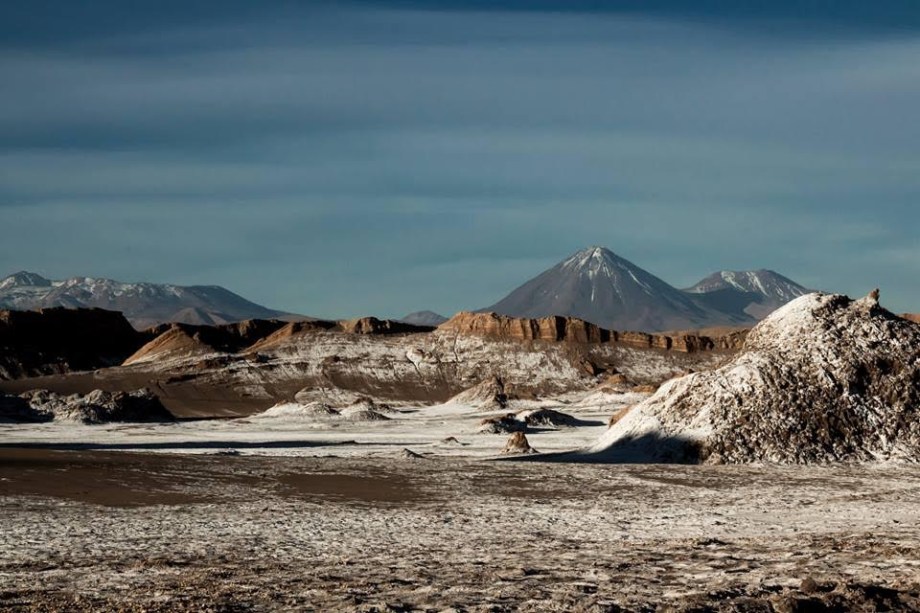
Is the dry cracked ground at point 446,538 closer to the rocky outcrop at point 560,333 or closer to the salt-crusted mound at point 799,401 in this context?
the salt-crusted mound at point 799,401

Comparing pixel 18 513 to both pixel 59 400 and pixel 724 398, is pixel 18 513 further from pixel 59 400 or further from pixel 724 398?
pixel 59 400

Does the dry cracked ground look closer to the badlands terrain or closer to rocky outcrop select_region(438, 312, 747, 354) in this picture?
the badlands terrain

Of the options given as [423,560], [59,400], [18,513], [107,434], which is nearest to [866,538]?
[423,560]

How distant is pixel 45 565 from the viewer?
44.1ft

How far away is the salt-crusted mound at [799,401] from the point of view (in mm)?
32438

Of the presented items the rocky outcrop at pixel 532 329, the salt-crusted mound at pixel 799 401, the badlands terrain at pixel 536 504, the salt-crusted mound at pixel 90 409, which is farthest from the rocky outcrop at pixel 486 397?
the salt-crusted mound at pixel 799 401

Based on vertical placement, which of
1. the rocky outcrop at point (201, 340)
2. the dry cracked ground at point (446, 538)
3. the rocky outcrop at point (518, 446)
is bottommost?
the dry cracked ground at point (446, 538)

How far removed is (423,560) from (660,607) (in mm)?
4322

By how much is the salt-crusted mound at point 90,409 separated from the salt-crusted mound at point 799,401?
48.1 meters

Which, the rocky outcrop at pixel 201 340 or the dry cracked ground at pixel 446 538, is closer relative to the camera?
the dry cracked ground at pixel 446 538

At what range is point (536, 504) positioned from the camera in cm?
2161

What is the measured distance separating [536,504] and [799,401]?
585 inches

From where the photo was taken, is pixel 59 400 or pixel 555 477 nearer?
pixel 555 477

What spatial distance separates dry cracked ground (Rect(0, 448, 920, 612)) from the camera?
37.6ft
